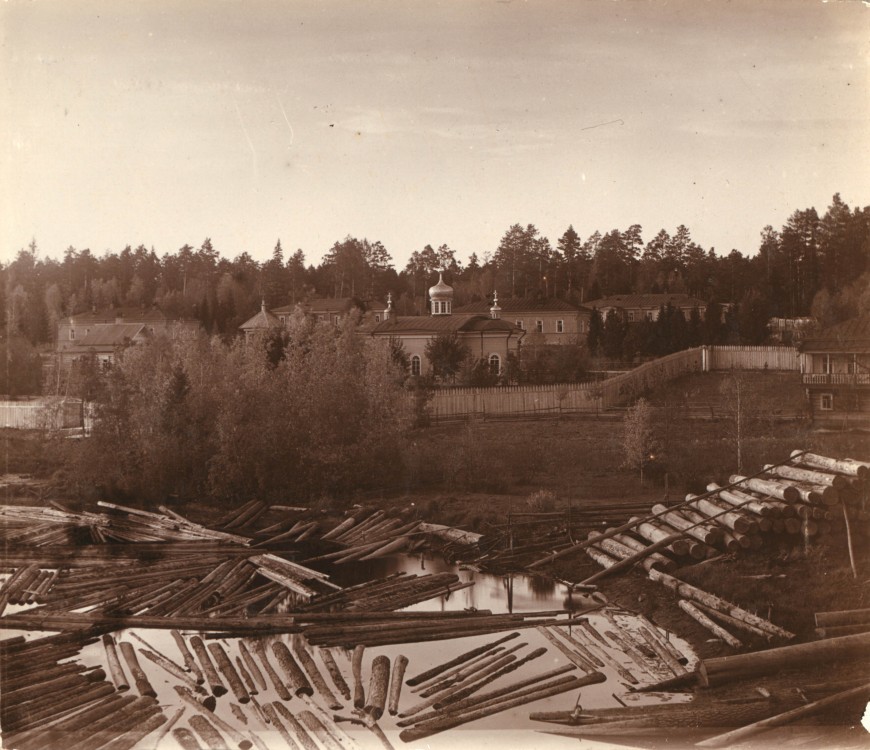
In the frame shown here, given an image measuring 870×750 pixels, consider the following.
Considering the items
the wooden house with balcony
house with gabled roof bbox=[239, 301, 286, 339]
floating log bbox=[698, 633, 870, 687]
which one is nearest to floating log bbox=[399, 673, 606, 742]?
floating log bbox=[698, 633, 870, 687]

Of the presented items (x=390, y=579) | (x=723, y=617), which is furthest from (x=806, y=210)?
(x=390, y=579)

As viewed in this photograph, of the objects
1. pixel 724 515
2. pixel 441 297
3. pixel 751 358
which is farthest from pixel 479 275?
pixel 724 515

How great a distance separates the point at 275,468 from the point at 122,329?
1778 mm

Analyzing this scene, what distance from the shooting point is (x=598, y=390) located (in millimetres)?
7270

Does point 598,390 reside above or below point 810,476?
above

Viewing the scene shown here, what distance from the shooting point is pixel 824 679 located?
573 centimetres

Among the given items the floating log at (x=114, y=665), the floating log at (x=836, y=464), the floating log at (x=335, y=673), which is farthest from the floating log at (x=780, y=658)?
the floating log at (x=114, y=665)

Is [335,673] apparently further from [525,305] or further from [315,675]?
[525,305]

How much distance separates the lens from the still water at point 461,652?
5449mm

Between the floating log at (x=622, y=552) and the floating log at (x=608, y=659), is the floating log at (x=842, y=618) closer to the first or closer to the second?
the floating log at (x=622, y=552)

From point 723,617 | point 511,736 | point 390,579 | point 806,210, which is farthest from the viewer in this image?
point 390,579

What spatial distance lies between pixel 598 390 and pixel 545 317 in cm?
78

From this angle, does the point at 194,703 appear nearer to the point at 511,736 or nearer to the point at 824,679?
the point at 511,736

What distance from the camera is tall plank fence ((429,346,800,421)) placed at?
708 cm
